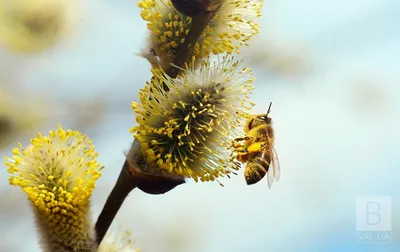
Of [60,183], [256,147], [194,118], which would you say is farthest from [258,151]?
[60,183]

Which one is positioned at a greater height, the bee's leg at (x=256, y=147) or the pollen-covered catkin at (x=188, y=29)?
the pollen-covered catkin at (x=188, y=29)

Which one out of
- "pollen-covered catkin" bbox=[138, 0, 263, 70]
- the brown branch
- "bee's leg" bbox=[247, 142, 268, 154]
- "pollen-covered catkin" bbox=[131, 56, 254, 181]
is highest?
"pollen-covered catkin" bbox=[138, 0, 263, 70]

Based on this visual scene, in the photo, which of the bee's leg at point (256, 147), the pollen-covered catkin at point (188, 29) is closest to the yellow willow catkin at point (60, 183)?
the pollen-covered catkin at point (188, 29)

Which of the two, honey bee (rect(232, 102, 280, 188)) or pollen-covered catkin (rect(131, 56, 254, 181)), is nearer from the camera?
pollen-covered catkin (rect(131, 56, 254, 181))

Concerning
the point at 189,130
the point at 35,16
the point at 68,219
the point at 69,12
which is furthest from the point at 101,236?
the point at 69,12

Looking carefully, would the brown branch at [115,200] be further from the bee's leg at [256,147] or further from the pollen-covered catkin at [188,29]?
the bee's leg at [256,147]

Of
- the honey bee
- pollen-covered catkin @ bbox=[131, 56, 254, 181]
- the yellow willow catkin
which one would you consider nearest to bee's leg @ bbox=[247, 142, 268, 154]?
the honey bee

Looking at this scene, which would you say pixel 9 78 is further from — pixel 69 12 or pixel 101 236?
pixel 101 236

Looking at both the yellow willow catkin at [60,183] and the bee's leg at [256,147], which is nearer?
the yellow willow catkin at [60,183]

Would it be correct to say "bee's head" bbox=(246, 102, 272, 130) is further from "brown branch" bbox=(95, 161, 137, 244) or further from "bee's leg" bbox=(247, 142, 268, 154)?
"brown branch" bbox=(95, 161, 137, 244)
